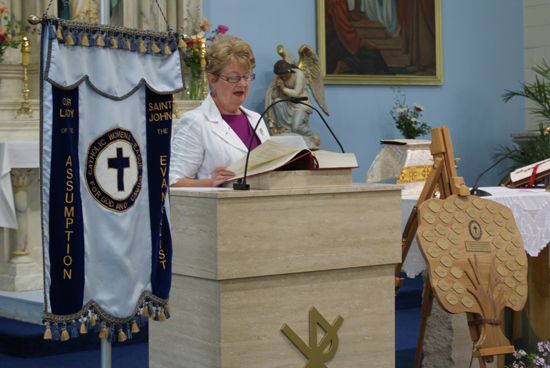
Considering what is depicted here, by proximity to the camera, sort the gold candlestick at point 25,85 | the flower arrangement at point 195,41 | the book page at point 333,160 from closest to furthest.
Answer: the book page at point 333,160, the gold candlestick at point 25,85, the flower arrangement at point 195,41

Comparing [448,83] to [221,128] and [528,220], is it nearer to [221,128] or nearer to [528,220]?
[528,220]

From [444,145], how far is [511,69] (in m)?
5.54

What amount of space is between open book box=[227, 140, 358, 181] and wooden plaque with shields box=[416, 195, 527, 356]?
25.6 inches

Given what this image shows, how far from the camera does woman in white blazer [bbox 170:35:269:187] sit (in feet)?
8.28

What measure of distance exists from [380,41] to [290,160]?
206 inches

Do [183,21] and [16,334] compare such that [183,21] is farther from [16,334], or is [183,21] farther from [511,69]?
[511,69]

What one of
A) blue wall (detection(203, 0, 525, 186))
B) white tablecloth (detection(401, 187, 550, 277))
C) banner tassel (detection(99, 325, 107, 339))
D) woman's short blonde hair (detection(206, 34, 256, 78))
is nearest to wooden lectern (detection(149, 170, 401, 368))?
banner tassel (detection(99, 325, 107, 339))

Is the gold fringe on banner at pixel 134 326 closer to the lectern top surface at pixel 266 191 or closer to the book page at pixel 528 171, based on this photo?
the lectern top surface at pixel 266 191

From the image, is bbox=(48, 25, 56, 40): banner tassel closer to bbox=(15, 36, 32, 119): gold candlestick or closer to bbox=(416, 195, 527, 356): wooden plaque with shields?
bbox=(416, 195, 527, 356): wooden plaque with shields

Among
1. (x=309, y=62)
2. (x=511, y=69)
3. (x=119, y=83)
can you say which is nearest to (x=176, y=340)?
(x=119, y=83)

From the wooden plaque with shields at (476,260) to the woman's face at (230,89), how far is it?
86 cm

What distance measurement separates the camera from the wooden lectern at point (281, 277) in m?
1.90

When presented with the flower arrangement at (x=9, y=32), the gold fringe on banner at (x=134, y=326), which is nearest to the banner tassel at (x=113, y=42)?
the gold fringe on banner at (x=134, y=326)

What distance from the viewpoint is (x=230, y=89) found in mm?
2584
